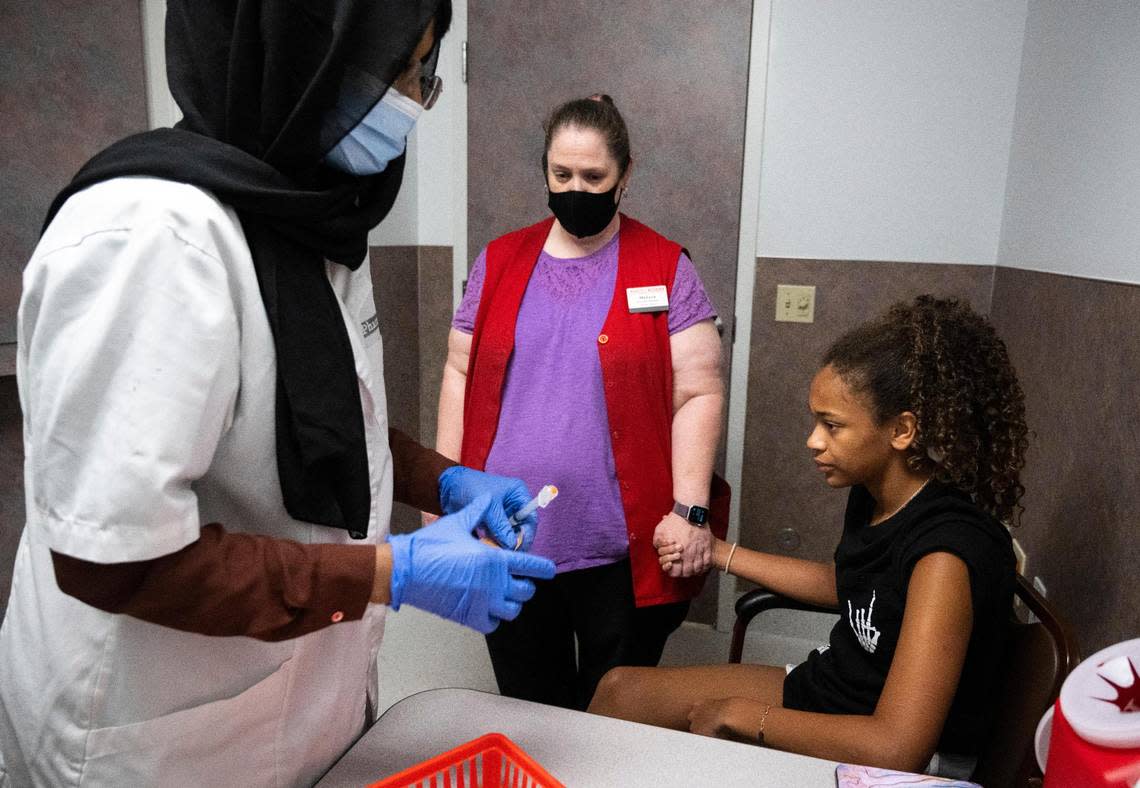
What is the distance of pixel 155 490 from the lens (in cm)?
61

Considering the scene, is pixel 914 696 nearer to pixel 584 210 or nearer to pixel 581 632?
pixel 581 632

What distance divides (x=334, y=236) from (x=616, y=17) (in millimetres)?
1927

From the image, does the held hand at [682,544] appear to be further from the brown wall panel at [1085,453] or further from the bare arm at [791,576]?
the brown wall panel at [1085,453]

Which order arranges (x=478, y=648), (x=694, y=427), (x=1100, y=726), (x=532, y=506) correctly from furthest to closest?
(x=478, y=648)
(x=694, y=427)
(x=532, y=506)
(x=1100, y=726)

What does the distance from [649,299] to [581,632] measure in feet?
2.49

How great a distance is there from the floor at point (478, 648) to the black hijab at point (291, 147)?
71.2 inches

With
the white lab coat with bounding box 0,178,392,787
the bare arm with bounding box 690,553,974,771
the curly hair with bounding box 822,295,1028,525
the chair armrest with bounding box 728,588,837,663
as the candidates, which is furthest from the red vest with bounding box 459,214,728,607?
the white lab coat with bounding box 0,178,392,787

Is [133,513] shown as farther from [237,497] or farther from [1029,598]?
[1029,598]

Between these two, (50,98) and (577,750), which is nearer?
(577,750)

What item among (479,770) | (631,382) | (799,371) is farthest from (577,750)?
(799,371)

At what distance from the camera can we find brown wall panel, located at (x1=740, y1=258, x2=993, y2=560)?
233 cm

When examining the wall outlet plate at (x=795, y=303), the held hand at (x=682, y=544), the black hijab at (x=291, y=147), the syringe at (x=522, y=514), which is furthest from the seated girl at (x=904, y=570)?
the wall outlet plate at (x=795, y=303)

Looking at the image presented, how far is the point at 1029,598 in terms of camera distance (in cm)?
115

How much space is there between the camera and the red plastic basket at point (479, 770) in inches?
29.9
